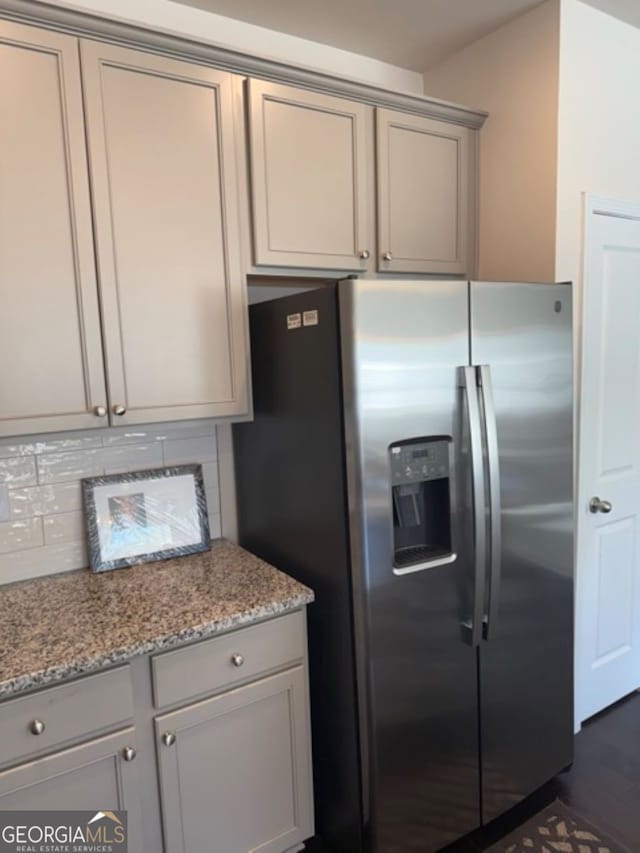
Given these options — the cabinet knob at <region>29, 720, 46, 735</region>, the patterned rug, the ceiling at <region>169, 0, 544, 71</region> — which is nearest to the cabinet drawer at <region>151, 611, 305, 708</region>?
the cabinet knob at <region>29, 720, 46, 735</region>

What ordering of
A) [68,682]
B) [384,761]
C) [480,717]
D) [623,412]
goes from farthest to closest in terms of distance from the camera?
[623,412] < [480,717] < [384,761] < [68,682]

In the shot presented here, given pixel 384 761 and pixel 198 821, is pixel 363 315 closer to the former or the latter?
pixel 384 761

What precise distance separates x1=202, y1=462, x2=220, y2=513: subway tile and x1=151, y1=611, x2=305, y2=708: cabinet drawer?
61 centimetres

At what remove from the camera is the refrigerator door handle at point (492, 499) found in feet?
5.28

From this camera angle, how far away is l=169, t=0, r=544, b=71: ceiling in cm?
192

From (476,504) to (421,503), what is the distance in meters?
0.15

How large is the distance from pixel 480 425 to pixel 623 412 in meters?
1.07

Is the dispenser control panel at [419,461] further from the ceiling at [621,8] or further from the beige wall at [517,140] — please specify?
the ceiling at [621,8]

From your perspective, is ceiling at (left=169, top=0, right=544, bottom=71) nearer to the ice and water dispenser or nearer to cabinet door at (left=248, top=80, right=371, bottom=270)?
cabinet door at (left=248, top=80, right=371, bottom=270)

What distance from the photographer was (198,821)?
1495mm

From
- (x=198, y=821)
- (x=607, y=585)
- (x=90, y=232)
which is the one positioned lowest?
(x=198, y=821)

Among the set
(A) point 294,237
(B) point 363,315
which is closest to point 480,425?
(B) point 363,315

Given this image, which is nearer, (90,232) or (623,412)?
(90,232)

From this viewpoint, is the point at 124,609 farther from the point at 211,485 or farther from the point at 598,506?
the point at 598,506
